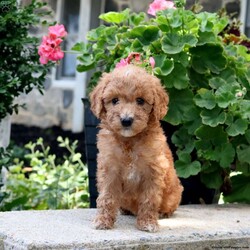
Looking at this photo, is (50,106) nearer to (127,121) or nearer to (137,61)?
(137,61)

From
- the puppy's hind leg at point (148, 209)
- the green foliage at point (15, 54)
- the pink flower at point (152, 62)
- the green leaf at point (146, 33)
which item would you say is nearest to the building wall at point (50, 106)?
the green foliage at point (15, 54)

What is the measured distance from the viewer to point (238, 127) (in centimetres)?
438

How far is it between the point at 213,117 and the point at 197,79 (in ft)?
1.44

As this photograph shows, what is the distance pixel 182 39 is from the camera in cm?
450

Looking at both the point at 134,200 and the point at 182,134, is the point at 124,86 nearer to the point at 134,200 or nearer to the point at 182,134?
the point at 134,200

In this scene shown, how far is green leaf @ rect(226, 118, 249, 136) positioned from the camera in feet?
14.3

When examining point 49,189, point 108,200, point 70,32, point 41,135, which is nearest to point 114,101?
point 108,200

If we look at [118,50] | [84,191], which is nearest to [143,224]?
[118,50]

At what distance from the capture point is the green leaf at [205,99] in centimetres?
439

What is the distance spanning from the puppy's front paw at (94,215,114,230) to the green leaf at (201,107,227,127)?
1.15 metres

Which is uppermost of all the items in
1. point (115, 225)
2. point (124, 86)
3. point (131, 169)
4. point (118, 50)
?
point (118, 50)

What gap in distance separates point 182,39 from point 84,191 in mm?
1998

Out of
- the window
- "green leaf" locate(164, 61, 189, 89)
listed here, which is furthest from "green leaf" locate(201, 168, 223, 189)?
the window

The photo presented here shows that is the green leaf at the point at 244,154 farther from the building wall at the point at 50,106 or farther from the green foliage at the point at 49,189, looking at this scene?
the building wall at the point at 50,106
